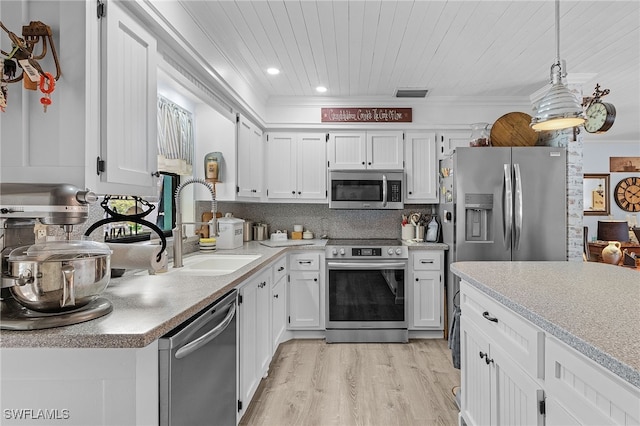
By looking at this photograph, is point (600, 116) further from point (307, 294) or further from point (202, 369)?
point (202, 369)

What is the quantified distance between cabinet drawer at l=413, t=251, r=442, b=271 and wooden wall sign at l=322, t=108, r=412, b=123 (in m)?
1.50

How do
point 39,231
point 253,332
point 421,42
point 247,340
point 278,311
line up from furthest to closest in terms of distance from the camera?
point 278,311, point 421,42, point 253,332, point 247,340, point 39,231

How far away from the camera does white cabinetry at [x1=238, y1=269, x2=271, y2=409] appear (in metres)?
2.02

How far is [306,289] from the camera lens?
11.6 feet

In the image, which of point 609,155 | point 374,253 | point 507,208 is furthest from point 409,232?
point 609,155

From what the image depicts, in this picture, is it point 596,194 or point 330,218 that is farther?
point 596,194

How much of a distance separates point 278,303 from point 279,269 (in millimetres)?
298

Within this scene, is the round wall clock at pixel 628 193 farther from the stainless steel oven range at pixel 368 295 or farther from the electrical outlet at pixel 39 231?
the electrical outlet at pixel 39 231

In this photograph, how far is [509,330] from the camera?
1.38m

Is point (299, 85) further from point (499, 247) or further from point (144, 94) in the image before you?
point (499, 247)

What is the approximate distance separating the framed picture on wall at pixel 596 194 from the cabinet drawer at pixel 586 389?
22.6 feet

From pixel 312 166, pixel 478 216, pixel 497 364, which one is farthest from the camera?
pixel 312 166

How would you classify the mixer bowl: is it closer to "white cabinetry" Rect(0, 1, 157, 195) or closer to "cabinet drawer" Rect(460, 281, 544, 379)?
"white cabinetry" Rect(0, 1, 157, 195)

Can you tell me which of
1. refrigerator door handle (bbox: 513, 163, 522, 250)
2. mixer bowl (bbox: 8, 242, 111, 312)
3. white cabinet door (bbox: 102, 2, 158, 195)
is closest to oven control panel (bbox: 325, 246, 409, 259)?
refrigerator door handle (bbox: 513, 163, 522, 250)
